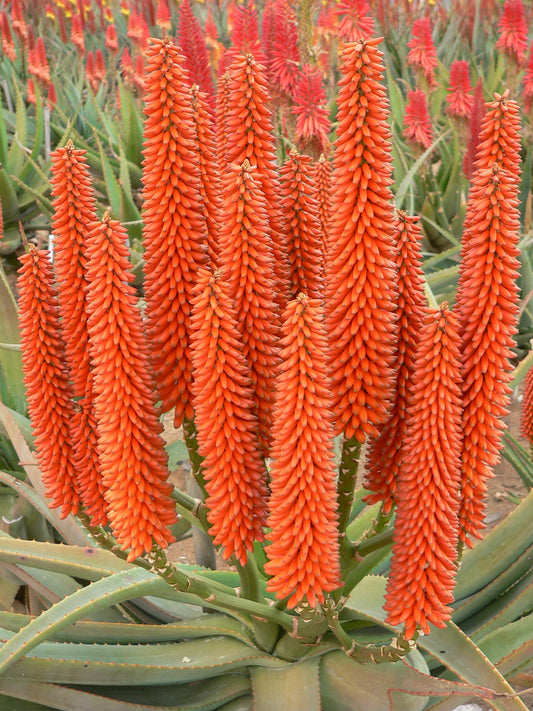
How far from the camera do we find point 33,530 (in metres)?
1.99

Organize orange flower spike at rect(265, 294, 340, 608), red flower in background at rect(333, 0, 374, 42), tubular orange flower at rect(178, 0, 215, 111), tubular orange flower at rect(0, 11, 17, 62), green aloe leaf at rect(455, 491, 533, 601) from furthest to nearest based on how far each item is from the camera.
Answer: tubular orange flower at rect(0, 11, 17, 62) < red flower in background at rect(333, 0, 374, 42) < tubular orange flower at rect(178, 0, 215, 111) < green aloe leaf at rect(455, 491, 533, 601) < orange flower spike at rect(265, 294, 340, 608)

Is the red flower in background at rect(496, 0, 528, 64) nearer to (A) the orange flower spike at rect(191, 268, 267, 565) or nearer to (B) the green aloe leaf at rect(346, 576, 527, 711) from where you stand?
(B) the green aloe leaf at rect(346, 576, 527, 711)

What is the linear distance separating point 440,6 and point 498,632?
6.30 metres

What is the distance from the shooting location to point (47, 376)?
3.35 feet

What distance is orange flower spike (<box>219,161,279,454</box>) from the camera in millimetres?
883

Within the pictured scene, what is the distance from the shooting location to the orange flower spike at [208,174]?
984mm

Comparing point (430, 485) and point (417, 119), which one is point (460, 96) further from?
point (430, 485)

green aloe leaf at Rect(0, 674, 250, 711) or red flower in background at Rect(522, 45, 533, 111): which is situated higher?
red flower in background at Rect(522, 45, 533, 111)

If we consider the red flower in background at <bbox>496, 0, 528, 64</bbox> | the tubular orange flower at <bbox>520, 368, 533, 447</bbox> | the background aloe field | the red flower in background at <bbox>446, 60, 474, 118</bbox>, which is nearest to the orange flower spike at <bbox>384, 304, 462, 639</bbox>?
the background aloe field

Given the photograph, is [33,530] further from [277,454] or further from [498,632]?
[277,454]

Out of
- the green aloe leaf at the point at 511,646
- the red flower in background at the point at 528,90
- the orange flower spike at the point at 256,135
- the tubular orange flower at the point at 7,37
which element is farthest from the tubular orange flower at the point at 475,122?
the tubular orange flower at the point at 7,37

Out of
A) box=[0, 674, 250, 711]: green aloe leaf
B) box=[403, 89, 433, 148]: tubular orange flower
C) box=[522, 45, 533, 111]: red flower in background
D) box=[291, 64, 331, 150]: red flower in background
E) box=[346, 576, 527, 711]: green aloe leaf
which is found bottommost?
box=[0, 674, 250, 711]: green aloe leaf

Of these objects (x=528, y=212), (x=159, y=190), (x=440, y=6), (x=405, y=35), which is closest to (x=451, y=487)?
(x=159, y=190)

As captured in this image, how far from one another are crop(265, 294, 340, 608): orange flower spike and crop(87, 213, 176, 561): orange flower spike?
→ 14cm
